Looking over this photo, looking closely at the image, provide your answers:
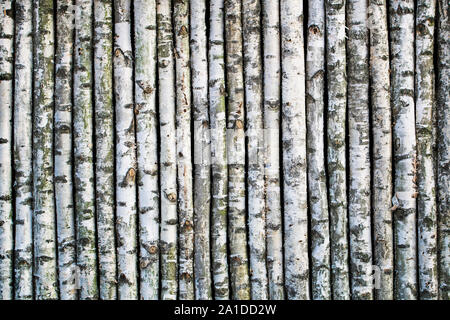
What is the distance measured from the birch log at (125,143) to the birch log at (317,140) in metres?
1.20

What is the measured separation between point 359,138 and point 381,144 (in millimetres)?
149

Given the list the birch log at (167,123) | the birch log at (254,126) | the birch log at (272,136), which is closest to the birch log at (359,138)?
the birch log at (272,136)

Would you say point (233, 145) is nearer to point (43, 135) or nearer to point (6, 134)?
point (43, 135)

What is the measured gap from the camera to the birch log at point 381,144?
2.76 metres

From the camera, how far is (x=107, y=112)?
281cm

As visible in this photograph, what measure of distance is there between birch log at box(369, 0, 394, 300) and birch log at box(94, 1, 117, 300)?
1762 millimetres

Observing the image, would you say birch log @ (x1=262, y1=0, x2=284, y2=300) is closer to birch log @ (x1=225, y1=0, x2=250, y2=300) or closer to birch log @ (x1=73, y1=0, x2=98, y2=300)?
birch log @ (x1=225, y1=0, x2=250, y2=300)

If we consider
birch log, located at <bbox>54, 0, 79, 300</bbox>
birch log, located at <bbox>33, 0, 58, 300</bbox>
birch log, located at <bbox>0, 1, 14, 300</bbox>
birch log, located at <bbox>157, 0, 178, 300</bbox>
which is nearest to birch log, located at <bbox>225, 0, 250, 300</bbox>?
birch log, located at <bbox>157, 0, 178, 300</bbox>

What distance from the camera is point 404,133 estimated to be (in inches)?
108

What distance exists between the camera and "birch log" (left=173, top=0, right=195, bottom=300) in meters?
2.81

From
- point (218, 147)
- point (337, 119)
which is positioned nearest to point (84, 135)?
point (218, 147)

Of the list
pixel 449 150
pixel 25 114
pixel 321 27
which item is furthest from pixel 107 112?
pixel 449 150
